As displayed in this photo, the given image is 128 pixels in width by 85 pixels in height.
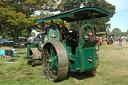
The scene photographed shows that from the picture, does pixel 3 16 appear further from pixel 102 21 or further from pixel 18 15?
pixel 102 21

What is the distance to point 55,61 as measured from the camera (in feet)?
16.2

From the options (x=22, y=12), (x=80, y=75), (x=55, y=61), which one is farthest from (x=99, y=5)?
(x=55, y=61)

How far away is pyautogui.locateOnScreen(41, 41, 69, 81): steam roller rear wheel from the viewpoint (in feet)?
14.4

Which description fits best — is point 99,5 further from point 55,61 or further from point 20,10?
point 55,61

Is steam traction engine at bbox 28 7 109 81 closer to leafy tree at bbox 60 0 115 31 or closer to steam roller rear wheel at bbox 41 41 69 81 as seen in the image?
steam roller rear wheel at bbox 41 41 69 81

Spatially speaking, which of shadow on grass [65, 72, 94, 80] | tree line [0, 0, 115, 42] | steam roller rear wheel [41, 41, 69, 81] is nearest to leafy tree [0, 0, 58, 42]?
tree line [0, 0, 115, 42]

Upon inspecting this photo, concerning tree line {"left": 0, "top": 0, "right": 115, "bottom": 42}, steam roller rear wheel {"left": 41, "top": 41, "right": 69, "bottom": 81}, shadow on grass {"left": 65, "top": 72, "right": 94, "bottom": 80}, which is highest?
tree line {"left": 0, "top": 0, "right": 115, "bottom": 42}

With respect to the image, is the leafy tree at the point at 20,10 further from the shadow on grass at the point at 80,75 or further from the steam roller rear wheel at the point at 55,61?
the shadow on grass at the point at 80,75

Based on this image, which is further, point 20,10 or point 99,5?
Result: point 99,5

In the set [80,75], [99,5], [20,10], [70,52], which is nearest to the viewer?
[70,52]

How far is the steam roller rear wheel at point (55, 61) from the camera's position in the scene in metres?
4.40

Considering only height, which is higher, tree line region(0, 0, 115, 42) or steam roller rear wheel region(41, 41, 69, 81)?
tree line region(0, 0, 115, 42)

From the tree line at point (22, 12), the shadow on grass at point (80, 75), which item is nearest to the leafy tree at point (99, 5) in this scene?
the tree line at point (22, 12)

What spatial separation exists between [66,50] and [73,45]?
742 mm
